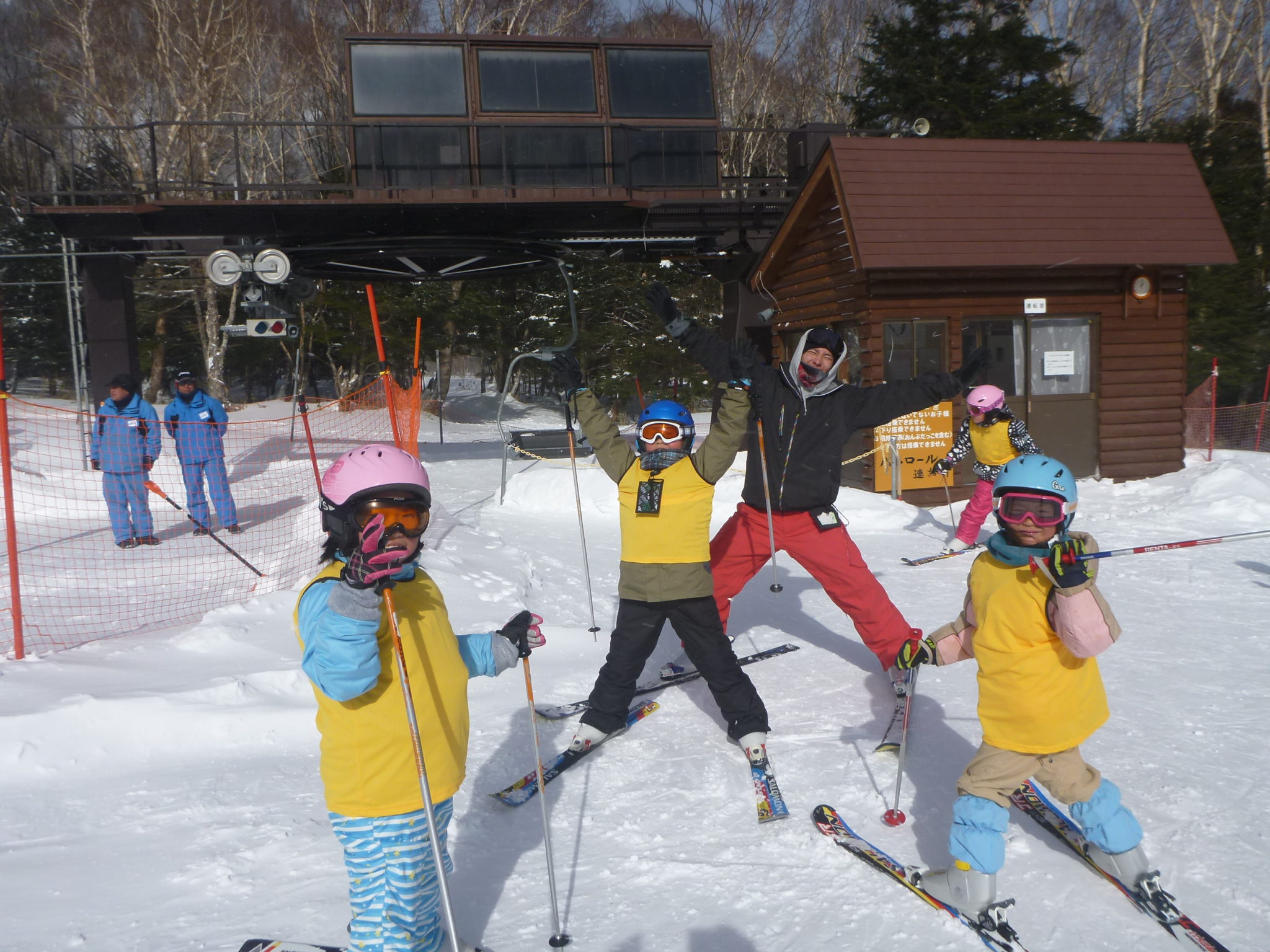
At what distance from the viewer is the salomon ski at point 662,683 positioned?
4.61 metres

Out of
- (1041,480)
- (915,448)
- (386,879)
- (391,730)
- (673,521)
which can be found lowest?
(386,879)

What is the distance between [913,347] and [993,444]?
3.74 meters

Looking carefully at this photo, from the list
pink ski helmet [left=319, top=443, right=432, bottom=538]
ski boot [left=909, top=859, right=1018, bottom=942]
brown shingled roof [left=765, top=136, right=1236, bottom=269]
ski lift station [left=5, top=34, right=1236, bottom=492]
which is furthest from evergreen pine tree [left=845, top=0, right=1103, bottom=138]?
pink ski helmet [left=319, top=443, right=432, bottom=538]

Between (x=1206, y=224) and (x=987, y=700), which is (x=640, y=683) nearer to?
(x=987, y=700)

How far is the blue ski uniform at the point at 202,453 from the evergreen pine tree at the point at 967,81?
19594mm

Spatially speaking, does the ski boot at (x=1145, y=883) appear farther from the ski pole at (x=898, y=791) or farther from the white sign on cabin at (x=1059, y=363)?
the white sign on cabin at (x=1059, y=363)

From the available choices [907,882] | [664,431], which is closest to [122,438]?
[664,431]

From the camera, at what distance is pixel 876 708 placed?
4730 mm

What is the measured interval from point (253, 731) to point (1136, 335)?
38.6 feet

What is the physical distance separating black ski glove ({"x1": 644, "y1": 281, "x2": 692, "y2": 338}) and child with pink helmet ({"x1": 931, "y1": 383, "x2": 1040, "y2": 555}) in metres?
3.70

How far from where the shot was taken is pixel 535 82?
1205 centimetres

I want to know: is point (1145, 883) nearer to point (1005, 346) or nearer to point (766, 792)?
point (766, 792)

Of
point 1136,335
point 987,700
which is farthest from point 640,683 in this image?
point 1136,335

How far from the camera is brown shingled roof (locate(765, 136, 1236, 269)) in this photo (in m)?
10.8
